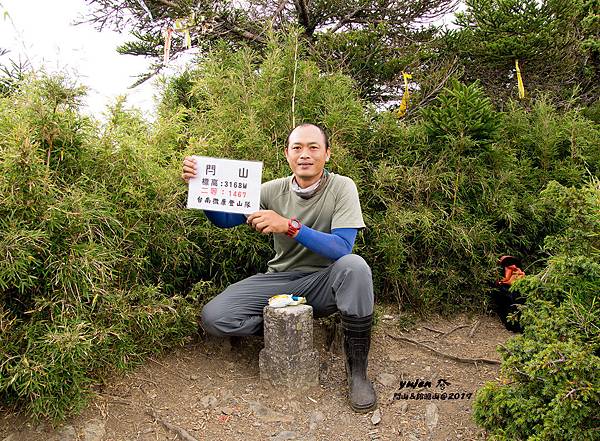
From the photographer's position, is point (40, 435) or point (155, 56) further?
point (155, 56)

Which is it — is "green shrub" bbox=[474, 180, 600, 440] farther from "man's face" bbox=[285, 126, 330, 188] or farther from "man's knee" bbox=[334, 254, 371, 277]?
"man's face" bbox=[285, 126, 330, 188]

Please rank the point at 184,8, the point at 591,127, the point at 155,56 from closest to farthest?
the point at 591,127 → the point at 184,8 → the point at 155,56

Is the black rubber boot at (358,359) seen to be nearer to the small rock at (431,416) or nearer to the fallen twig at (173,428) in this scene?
the small rock at (431,416)

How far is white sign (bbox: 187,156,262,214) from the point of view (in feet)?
8.66

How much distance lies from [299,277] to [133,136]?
3.80 feet

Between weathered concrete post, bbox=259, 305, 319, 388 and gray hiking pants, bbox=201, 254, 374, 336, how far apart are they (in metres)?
0.15

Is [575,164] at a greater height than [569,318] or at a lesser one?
greater

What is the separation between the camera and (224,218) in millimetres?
2826

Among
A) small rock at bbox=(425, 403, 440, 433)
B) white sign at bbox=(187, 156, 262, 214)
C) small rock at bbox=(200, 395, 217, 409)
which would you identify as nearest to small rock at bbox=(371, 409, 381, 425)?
small rock at bbox=(425, 403, 440, 433)

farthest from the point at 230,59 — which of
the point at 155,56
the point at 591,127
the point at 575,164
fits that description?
the point at 591,127

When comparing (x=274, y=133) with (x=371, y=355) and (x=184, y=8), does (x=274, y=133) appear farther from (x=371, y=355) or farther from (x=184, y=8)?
(x=184, y=8)

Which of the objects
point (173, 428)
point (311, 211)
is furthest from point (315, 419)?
point (311, 211)

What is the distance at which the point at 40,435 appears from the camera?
2.27 metres

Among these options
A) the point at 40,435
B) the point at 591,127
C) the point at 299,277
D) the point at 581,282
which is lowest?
the point at 40,435
